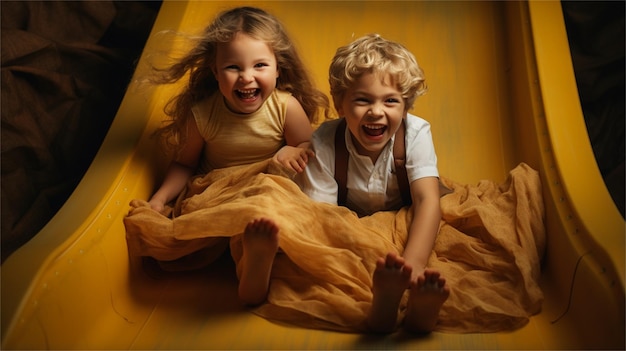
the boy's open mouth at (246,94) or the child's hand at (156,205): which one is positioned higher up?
the boy's open mouth at (246,94)

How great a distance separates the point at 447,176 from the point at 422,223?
417 millimetres

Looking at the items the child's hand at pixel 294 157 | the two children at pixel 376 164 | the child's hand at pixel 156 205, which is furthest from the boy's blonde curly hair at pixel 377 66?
the child's hand at pixel 156 205

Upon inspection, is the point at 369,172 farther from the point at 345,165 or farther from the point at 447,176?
the point at 447,176

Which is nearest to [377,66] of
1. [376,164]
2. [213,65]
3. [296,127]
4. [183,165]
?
[376,164]

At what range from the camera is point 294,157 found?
1.62 meters

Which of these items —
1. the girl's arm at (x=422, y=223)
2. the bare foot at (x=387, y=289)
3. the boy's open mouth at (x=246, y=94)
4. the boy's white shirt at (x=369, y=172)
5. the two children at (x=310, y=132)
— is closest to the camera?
the bare foot at (x=387, y=289)

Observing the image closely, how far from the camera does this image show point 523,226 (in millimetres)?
1507

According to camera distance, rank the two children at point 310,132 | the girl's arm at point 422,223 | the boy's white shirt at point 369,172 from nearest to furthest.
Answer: the two children at point 310,132, the girl's arm at point 422,223, the boy's white shirt at point 369,172

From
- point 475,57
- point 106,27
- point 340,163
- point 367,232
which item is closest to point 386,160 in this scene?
point 340,163

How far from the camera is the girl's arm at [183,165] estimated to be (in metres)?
1.73

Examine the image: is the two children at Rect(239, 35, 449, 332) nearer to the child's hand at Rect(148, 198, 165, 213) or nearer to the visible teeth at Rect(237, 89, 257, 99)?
the visible teeth at Rect(237, 89, 257, 99)

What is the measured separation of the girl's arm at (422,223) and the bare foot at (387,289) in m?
0.12

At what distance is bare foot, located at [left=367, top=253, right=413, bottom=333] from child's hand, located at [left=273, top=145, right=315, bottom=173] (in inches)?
15.7

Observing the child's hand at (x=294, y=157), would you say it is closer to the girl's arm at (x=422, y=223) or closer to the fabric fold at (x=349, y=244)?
the fabric fold at (x=349, y=244)
